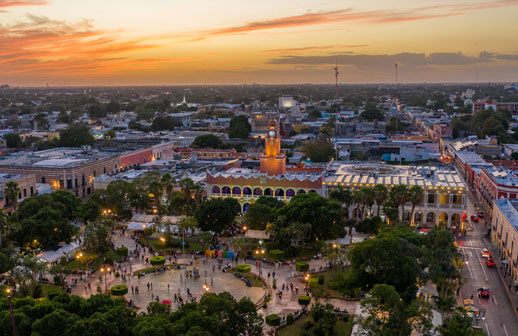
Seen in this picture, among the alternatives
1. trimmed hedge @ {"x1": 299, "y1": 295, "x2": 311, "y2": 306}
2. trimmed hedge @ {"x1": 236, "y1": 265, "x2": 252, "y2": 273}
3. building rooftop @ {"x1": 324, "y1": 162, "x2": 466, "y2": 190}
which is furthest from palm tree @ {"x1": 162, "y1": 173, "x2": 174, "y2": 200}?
trimmed hedge @ {"x1": 299, "y1": 295, "x2": 311, "y2": 306}

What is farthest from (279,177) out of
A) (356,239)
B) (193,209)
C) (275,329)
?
(275,329)

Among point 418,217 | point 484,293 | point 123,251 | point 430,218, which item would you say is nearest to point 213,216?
point 123,251

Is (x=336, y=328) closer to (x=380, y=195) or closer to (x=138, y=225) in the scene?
(x=380, y=195)

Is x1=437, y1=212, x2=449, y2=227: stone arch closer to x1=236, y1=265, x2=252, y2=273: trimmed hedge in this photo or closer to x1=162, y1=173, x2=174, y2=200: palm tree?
x1=236, y1=265, x2=252, y2=273: trimmed hedge

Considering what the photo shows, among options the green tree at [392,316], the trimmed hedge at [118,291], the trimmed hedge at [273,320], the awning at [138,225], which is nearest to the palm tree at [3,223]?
the awning at [138,225]

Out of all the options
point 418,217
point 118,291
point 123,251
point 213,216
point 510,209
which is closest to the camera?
point 118,291
